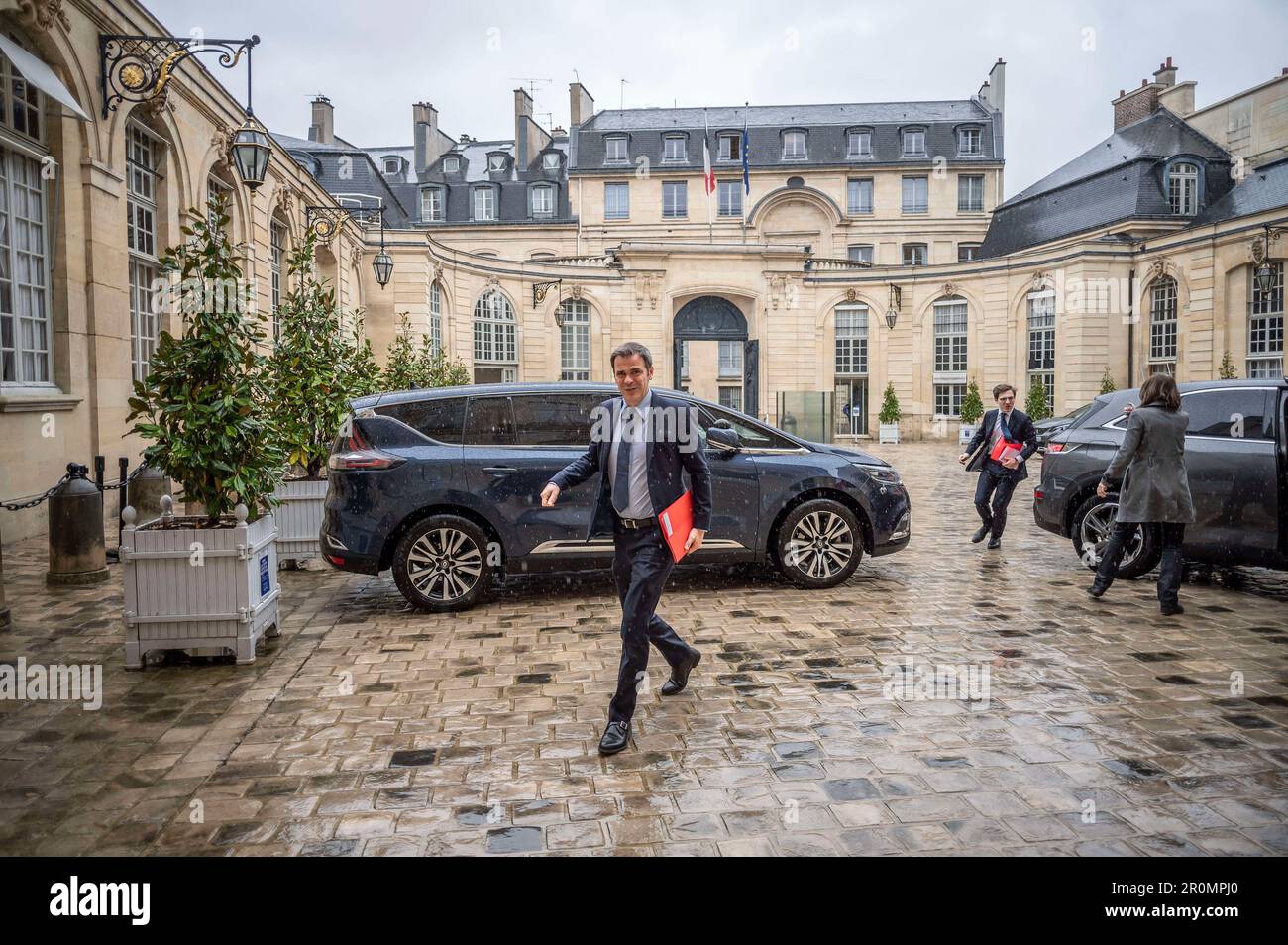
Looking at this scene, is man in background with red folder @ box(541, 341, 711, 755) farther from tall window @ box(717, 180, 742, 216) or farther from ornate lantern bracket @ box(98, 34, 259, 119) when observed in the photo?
tall window @ box(717, 180, 742, 216)

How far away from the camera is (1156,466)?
283 inches

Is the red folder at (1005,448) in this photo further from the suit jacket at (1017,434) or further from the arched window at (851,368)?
the arched window at (851,368)

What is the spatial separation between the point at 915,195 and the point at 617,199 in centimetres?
1455

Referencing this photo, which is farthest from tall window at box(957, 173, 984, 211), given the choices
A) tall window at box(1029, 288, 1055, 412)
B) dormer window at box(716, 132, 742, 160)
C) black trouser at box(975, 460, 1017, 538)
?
black trouser at box(975, 460, 1017, 538)

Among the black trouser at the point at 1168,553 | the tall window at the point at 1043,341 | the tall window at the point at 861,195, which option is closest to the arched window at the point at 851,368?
the tall window at the point at 1043,341

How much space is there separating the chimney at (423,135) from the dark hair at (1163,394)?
46017 mm

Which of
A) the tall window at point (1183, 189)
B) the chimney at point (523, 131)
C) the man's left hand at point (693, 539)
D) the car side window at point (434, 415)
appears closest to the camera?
the man's left hand at point (693, 539)

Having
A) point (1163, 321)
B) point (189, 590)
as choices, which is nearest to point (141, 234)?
point (189, 590)

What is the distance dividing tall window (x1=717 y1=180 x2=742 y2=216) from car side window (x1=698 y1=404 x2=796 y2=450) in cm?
3978

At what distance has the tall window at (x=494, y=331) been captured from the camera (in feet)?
120

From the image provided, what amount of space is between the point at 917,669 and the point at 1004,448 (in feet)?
18.0

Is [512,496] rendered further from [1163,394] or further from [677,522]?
[1163,394]

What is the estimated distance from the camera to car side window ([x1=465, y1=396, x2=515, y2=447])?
302 inches

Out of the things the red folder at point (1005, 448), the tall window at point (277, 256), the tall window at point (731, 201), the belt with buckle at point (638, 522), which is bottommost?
the belt with buckle at point (638, 522)
